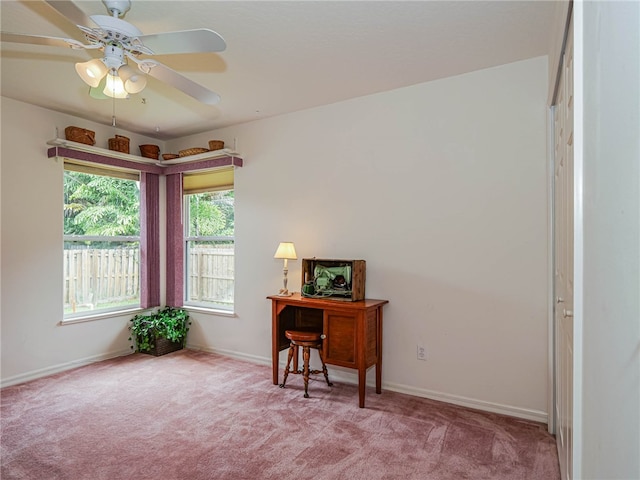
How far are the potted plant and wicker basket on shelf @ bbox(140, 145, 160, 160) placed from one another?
1864mm

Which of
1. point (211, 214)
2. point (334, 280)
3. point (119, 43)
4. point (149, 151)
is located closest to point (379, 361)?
point (334, 280)

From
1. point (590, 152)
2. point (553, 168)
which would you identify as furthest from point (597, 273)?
point (553, 168)

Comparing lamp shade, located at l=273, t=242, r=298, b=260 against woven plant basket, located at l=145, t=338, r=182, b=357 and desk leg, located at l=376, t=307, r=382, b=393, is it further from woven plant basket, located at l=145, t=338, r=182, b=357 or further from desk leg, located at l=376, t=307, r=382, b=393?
woven plant basket, located at l=145, t=338, r=182, b=357

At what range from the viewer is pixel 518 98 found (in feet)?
9.25

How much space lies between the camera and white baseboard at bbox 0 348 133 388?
11.3 ft

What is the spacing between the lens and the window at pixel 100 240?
400 cm

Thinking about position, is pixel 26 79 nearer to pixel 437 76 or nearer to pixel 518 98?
pixel 437 76

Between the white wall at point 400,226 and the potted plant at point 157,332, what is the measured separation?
192 millimetres

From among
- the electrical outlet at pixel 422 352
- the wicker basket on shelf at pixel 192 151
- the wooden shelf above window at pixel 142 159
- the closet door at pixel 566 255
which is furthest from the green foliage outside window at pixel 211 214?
the closet door at pixel 566 255

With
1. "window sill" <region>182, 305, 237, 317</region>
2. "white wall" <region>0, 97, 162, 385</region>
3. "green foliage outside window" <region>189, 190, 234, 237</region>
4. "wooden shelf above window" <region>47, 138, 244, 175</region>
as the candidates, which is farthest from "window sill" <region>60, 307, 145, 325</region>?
"wooden shelf above window" <region>47, 138, 244, 175</region>

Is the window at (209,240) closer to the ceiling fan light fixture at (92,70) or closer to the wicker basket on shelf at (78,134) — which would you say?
the wicker basket on shelf at (78,134)

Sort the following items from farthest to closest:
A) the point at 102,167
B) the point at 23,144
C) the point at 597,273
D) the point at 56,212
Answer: the point at 102,167 → the point at 56,212 → the point at 23,144 → the point at 597,273

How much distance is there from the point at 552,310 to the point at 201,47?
2643mm

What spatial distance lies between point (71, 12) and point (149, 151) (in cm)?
314
